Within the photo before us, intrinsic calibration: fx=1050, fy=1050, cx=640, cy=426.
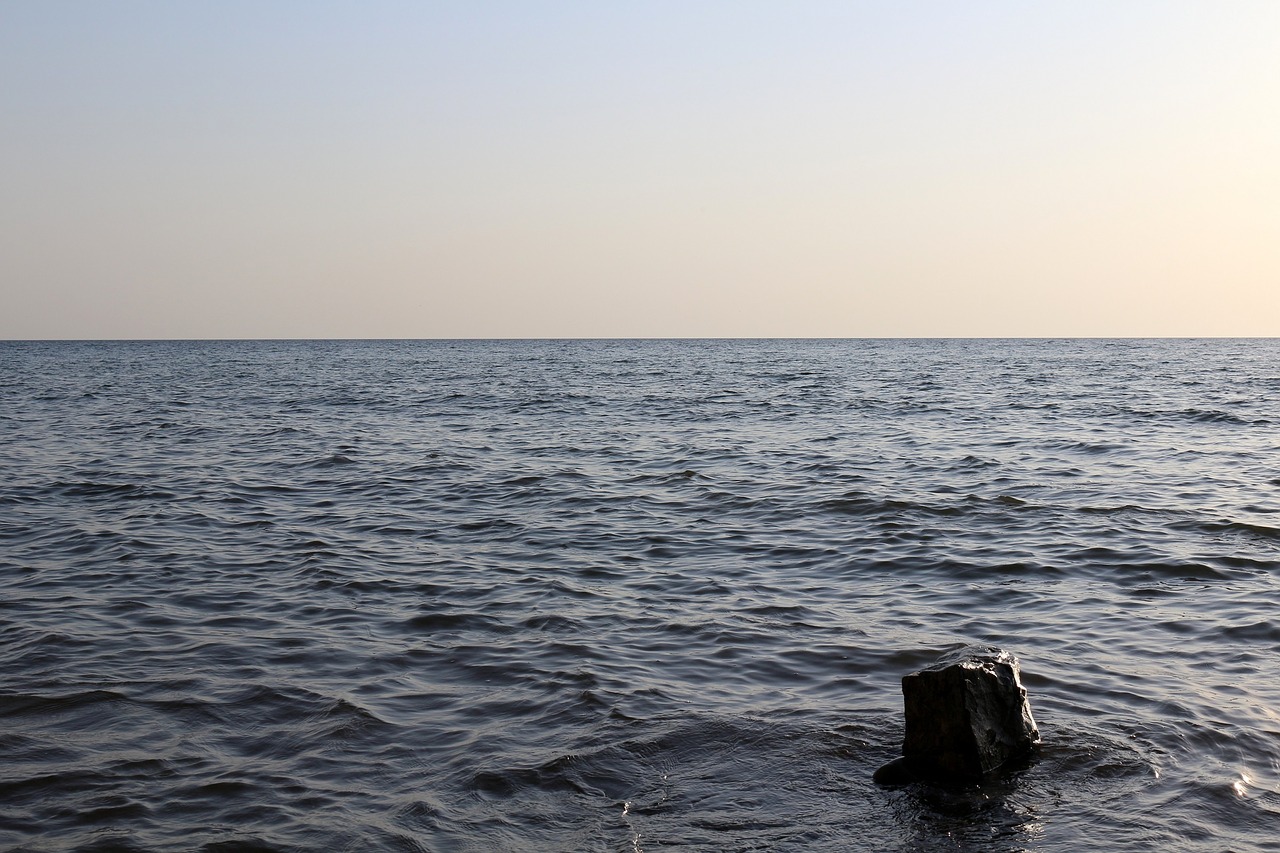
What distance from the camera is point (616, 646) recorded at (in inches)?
331

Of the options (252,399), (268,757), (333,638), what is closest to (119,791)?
(268,757)

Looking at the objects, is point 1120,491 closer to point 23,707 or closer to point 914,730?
point 914,730

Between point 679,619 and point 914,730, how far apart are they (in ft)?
11.5

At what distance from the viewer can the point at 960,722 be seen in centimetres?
572

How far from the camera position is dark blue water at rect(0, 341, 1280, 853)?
5.43 metres

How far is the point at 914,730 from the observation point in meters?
5.89

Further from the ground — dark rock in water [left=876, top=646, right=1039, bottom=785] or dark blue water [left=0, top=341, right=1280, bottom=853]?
dark rock in water [left=876, top=646, right=1039, bottom=785]

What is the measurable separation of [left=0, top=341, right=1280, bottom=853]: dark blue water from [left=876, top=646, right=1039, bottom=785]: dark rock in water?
18cm

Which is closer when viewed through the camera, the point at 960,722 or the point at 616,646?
the point at 960,722

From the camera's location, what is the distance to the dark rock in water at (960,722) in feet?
18.8

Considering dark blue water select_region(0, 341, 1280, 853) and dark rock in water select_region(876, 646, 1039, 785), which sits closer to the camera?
dark blue water select_region(0, 341, 1280, 853)

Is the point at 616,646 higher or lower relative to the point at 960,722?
lower

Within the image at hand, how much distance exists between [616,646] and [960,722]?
130 inches

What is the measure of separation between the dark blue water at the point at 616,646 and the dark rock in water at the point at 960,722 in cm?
18
